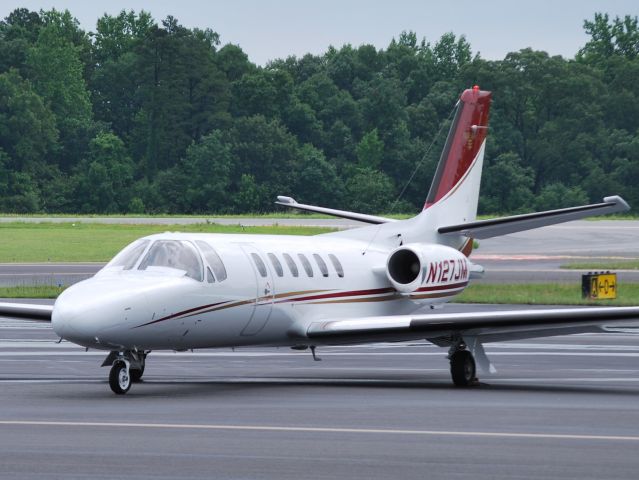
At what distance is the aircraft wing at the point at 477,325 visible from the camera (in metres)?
17.8

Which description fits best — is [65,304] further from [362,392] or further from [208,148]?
[208,148]

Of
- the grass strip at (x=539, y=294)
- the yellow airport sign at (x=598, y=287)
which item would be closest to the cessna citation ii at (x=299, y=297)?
the grass strip at (x=539, y=294)

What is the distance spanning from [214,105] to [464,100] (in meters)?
98.1

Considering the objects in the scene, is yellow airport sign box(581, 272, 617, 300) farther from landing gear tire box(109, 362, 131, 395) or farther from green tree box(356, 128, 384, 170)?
green tree box(356, 128, 384, 170)

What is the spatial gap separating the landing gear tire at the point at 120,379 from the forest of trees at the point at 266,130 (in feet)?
297

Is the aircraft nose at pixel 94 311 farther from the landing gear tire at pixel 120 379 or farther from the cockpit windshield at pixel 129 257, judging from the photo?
the cockpit windshield at pixel 129 257

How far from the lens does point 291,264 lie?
19547 mm

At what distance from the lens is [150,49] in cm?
12338

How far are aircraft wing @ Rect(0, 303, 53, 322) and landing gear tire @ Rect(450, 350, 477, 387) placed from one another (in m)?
5.57

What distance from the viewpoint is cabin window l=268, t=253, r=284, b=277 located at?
19.1 metres

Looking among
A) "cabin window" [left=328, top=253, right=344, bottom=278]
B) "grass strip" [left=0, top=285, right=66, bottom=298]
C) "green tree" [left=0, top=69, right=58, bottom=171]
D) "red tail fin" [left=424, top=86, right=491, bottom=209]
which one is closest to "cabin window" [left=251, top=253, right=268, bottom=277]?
"cabin window" [left=328, top=253, right=344, bottom=278]

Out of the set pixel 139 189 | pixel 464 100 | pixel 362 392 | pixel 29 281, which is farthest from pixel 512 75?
pixel 362 392

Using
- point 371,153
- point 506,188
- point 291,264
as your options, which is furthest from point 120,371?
point 371,153

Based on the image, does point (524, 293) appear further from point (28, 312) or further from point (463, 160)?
point (28, 312)
